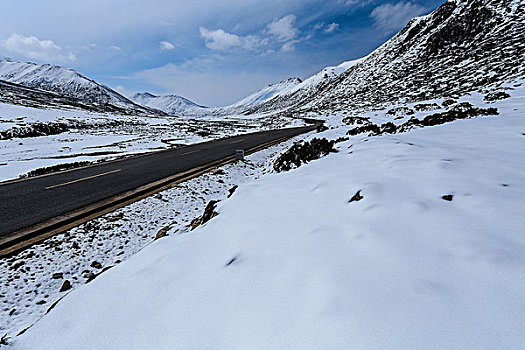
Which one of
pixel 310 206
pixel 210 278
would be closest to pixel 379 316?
pixel 210 278

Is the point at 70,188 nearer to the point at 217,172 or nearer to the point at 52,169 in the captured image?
the point at 52,169

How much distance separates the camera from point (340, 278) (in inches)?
77.7

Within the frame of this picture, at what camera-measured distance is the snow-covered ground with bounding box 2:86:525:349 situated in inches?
60.7

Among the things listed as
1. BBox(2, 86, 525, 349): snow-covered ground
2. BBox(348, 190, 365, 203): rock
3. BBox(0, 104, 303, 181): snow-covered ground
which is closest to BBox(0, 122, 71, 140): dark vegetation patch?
BBox(0, 104, 303, 181): snow-covered ground

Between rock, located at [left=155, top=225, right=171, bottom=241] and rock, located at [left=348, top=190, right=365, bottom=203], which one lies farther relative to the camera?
rock, located at [left=155, top=225, right=171, bottom=241]

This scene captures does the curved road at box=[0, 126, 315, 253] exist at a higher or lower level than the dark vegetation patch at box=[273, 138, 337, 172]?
higher

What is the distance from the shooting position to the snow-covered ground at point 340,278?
1.54m

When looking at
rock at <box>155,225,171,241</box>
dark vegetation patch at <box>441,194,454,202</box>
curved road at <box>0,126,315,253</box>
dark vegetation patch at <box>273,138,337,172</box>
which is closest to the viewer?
dark vegetation patch at <box>441,194,454,202</box>

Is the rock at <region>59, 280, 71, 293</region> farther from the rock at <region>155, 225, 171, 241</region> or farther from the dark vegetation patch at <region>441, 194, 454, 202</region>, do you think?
the dark vegetation patch at <region>441, 194, 454, 202</region>

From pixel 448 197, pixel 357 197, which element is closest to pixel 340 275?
pixel 357 197

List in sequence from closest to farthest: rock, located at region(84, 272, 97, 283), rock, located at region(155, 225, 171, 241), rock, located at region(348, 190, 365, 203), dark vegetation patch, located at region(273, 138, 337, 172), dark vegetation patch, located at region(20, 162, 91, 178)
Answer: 1. rock, located at region(348, 190, 365, 203)
2. rock, located at region(84, 272, 97, 283)
3. rock, located at region(155, 225, 171, 241)
4. dark vegetation patch, located at region(273, 138, 337, 172)
5. dark vegetation patch, located at region(20, 162, 91, 178)

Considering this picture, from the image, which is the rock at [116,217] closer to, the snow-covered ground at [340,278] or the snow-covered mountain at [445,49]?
the snow-covered ground at [340,278]

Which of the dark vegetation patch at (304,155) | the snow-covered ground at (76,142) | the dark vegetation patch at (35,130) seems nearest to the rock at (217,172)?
the dark vegetation patch at (304,155)

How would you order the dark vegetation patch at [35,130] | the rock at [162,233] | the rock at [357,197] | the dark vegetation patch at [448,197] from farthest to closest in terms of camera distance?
the dark vegetation patch at [35,130] < the rock at [162,233] < the rock at [357,197] < the dark vegetation patch at [448,197]
